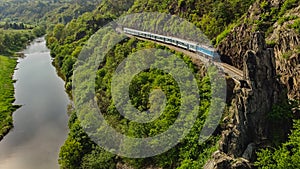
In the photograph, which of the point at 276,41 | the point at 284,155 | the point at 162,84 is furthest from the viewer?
the point at 162,84

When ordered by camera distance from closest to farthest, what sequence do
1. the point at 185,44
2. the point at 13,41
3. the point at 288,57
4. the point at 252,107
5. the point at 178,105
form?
the point at 252,107, the point at 288,57, the point at 178,105, the point at 185,44, the point at 13,41

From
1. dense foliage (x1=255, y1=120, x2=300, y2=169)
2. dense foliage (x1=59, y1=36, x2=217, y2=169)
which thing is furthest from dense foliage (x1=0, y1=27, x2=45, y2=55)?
dense foliage (x1=255, y1=120, x2=300, y2=169)


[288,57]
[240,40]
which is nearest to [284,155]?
[288,57]

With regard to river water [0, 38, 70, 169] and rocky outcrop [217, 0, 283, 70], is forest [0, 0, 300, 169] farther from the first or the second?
river water [0, 38, 70, 169]

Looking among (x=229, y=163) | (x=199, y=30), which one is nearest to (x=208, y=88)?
(x=229, y=163)

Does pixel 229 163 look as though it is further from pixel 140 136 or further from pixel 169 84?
pixel 169 84

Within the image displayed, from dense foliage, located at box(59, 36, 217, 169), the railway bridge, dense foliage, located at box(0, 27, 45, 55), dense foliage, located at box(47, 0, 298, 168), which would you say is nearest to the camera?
the railway bridge

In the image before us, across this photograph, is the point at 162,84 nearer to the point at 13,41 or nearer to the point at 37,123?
the point at 37,123
